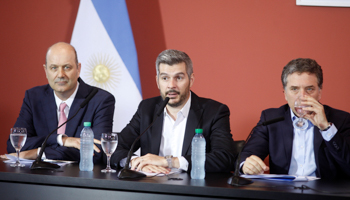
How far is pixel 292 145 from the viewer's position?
2354 millimetres

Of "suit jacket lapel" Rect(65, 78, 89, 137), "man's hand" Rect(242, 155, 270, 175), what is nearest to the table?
"man's hand" Rect(242, 155, 270, 175)

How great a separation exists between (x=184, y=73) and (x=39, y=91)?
1.31 m

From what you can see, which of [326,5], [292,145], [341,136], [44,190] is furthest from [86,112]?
[326,5]

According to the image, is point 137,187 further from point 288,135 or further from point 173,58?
point 288,135

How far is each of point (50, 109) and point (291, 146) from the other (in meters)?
1.87

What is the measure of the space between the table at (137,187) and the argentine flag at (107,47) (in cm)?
182

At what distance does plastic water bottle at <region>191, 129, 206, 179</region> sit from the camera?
176 centimetres

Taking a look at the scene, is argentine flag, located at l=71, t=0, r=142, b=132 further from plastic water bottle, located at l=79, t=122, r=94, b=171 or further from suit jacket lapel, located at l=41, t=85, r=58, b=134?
plastic water bottle, located at l=79, t=122, r=94, b=171

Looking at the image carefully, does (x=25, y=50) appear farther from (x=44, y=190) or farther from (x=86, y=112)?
(x=44, y=190)

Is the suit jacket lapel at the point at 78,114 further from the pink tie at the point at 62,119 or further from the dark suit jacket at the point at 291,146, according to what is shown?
the dark suit jacket at the point at 291,146

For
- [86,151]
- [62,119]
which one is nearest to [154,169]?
[86,151]

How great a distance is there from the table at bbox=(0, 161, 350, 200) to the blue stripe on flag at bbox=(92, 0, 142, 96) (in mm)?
1882

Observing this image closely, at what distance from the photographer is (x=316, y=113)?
205 cm

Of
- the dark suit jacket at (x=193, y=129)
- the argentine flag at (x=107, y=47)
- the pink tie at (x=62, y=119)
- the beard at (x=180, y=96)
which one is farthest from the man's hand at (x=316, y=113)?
the argentine flag at (x=107, y=47)
